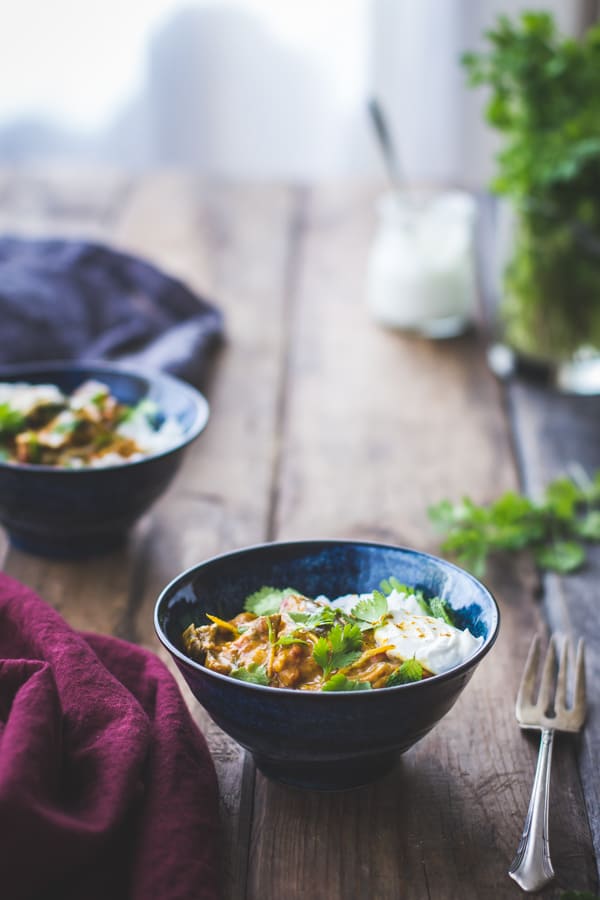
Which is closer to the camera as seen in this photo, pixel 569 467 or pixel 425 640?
pixel 425 640

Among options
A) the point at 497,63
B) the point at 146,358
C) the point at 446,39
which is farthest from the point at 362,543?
the point at 446,39

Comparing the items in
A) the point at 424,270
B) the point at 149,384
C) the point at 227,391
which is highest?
the point at 149,384

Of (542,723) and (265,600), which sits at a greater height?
(265,600)

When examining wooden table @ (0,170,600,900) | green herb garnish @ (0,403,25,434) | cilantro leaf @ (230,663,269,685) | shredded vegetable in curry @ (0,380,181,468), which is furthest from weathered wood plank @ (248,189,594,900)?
green herb garnish @ (0,403,25,434)

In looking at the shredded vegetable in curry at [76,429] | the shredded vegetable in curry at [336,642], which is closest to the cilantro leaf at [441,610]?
the shredded vegetable in curry at [336,642]

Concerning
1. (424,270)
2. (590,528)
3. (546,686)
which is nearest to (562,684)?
(546,686)

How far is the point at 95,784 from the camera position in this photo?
3.00 ft

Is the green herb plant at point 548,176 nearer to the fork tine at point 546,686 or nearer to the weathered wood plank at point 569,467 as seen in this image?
the weathered wood plank at point 569,467

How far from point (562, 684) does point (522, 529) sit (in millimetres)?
367

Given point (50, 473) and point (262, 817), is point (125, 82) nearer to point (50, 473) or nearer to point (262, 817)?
point (50, 473)

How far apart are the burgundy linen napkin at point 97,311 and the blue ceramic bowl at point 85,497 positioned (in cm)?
51

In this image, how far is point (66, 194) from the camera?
9.74 feet

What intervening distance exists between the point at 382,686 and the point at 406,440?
0.93 metres

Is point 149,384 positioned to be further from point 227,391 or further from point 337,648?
point 337,648
